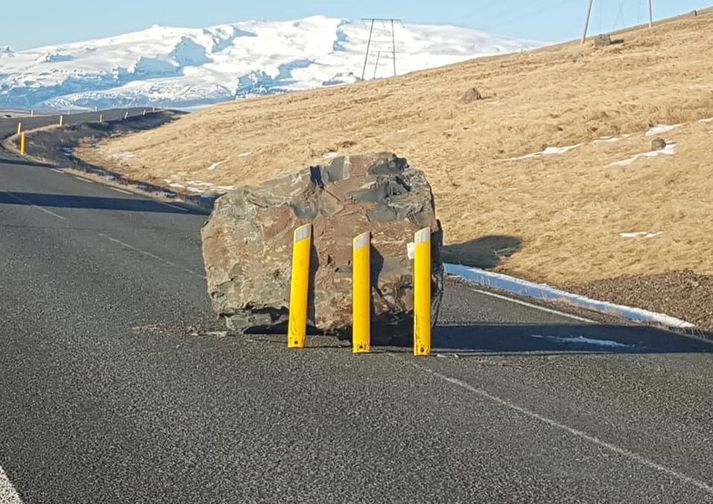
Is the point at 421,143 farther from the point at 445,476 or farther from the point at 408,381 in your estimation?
the point at 445,476

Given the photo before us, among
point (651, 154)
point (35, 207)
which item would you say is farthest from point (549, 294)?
point (651, 154)

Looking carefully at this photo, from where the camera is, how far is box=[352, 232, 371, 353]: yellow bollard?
371 inches

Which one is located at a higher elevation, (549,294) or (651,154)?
(651,154)

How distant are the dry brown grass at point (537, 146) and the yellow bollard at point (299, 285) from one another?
811 cm

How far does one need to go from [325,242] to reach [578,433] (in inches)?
132

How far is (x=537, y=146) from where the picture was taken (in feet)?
112

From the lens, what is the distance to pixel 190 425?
6.98 m

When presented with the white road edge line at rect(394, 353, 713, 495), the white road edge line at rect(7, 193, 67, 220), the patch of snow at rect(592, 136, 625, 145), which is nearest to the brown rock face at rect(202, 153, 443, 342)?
the white road edge line at rect(394, 353, 713, 495)

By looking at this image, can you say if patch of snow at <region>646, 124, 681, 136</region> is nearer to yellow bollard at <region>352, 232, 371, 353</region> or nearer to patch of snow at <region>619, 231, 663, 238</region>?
patch of snow at <region>619, 231, 663, 238</region>

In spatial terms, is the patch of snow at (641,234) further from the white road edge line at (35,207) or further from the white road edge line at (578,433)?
the white road edge line at (578,433)

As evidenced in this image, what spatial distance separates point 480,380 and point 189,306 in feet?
14.0

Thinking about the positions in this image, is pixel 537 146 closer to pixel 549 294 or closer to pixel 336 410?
pixel 549 294

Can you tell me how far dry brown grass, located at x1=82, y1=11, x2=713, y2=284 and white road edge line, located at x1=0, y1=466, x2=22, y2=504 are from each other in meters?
12.2

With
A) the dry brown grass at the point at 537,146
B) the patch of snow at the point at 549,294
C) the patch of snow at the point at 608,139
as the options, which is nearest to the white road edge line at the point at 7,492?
the patch of snow at the point at 549,294
